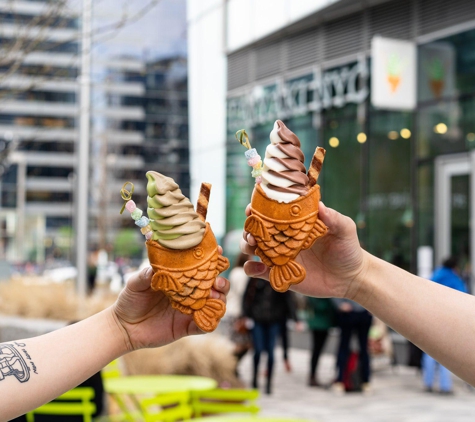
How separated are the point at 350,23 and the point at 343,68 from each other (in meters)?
0.88

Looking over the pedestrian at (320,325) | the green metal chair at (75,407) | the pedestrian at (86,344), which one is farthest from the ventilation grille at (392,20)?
the pedestrian at (86,344)

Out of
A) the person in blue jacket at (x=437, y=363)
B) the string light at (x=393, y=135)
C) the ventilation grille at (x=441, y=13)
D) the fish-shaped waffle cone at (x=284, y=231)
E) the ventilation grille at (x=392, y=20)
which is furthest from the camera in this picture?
the string light at (x=393, y=135)

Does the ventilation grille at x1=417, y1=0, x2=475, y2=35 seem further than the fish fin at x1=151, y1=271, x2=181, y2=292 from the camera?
Yes

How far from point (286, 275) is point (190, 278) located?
0.22 metres

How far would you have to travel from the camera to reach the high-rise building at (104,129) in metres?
24.6

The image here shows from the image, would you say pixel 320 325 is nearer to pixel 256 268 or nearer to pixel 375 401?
pixel 375 401

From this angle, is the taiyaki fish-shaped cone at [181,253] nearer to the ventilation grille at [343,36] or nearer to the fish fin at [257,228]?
the fish fin at [257,228]

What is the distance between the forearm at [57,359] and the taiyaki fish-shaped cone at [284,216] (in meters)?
0.43

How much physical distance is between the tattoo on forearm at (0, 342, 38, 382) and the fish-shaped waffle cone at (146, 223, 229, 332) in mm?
346

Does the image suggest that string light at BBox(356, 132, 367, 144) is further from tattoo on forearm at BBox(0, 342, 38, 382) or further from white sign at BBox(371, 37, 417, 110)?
tattoo on forearm at BBox(0, 342, 38, 382)

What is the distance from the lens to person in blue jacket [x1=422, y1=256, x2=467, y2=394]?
8734 millimetres

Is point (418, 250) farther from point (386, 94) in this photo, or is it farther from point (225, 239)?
point (225, 239)

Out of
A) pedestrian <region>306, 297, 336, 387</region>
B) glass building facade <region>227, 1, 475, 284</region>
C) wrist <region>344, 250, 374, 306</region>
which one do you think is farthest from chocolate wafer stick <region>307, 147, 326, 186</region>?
glass building facade <region>227, 1, 475, 284</region>

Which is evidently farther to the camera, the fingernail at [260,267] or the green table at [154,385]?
the green table at [154,385]
